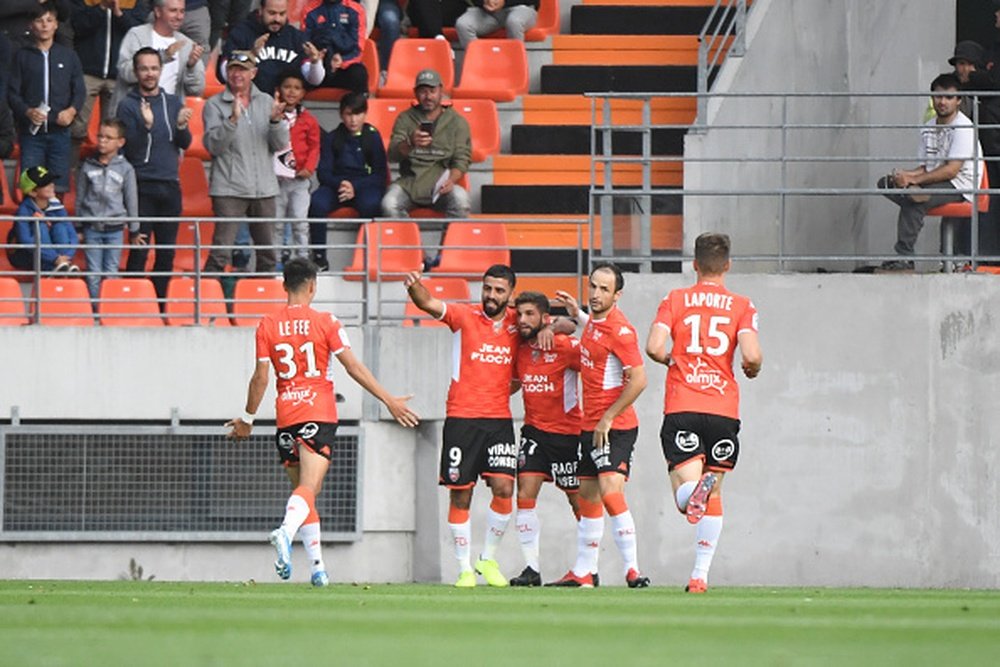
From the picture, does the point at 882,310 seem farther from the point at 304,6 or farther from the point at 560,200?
the point at 304,6

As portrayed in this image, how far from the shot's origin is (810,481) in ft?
58.9

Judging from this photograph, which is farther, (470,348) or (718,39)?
(718,39)

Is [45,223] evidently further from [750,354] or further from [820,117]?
[750,354]

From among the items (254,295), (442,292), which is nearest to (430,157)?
(442,292)

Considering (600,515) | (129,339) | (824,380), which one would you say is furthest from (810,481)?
(129,339)

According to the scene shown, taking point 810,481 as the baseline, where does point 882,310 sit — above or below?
above

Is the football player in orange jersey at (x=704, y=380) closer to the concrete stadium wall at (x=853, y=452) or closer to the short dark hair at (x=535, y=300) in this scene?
the short dark hair at (x=535, y=300)

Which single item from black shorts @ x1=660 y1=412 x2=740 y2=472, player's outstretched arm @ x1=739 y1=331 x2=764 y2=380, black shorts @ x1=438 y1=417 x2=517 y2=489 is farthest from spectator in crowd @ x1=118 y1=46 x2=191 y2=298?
player's outstretched arm @ x1=739 y1=331 x2=764 y2=380

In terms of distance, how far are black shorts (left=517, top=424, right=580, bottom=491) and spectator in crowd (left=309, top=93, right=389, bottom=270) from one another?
4517mm

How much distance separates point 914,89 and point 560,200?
141 inches

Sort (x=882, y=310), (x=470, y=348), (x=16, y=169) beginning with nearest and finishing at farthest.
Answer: (x=470, y=348)
(x=882, y=310)
(x=16, y=169)

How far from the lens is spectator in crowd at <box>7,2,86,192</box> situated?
64.9 feet

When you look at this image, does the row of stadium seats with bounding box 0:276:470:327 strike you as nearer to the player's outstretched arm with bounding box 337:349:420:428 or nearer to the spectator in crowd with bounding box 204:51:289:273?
the spectator in crowd with bounding box 204:51:289:273

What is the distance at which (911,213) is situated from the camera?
723 inches
